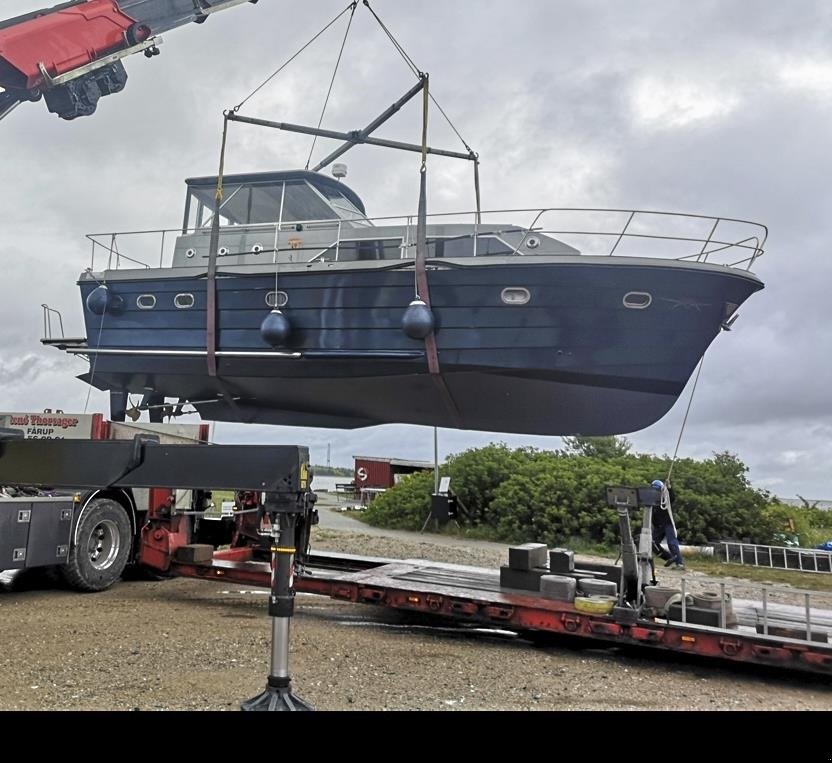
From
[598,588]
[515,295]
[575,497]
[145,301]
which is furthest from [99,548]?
[575,497]

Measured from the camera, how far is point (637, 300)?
21.4 feet

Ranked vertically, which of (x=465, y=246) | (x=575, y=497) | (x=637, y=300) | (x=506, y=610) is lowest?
(x=506, y=610)

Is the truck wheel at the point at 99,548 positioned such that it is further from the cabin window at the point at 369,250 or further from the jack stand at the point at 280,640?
the cabin window at the point at 369,250

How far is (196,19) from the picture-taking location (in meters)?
6.66

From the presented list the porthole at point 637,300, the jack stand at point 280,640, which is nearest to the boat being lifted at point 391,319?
the porthole at point 637,300

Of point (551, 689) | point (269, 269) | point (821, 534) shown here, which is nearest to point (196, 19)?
point (269, 269)

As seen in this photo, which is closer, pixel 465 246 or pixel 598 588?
pixel 598 588

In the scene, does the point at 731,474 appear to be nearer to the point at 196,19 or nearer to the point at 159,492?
the point at 159,492

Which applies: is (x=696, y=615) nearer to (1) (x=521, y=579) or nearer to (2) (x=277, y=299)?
(1) (x=521, y=579)

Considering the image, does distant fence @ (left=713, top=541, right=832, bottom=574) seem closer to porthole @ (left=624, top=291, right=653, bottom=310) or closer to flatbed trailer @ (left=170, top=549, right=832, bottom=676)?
porthole @ (left=624, top=291, right=653, bottom=310)

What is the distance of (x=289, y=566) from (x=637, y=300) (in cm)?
486

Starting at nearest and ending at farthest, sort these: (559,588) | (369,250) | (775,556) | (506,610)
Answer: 1. (506,610)
2. (559,588)
3. (369,250)
4. (775,556)

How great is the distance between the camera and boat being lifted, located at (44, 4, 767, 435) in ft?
21.4

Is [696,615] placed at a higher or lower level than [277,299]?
lower
